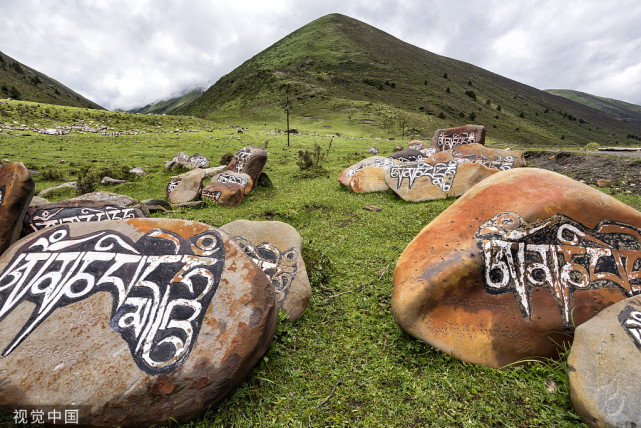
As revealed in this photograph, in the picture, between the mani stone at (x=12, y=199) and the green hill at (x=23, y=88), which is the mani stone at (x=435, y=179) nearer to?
the mani stone at (x=12, y=199)

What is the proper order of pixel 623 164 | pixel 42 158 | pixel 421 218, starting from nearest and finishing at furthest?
pixel 421 218 → pixel 623 164 → pixel 42 158

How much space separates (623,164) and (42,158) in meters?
30.6

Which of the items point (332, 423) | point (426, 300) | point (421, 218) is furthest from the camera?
point (421, 218)

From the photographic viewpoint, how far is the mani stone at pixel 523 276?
3109mm

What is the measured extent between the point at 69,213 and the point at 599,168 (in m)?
19.3

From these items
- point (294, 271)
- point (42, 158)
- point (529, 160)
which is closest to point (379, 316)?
point (294, 271)

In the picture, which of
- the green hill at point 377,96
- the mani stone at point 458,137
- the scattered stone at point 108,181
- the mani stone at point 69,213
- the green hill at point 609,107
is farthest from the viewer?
the green hill at point 609,107

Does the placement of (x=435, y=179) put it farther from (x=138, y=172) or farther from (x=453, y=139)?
(x=138, y=172)

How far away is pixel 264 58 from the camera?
104m

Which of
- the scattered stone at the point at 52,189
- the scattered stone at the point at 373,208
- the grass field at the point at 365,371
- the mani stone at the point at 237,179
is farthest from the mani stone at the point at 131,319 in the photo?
the scattered stone at the point at 52,189

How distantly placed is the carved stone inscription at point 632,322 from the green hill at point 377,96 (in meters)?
42.9

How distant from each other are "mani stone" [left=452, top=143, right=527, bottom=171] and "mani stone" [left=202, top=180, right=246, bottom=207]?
8.70 m

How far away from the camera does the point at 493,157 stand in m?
12.2

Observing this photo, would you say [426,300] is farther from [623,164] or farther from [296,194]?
[623,164]
